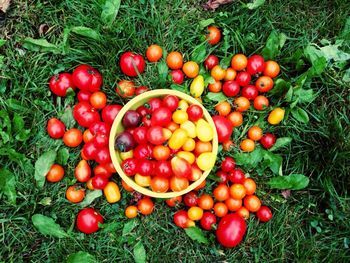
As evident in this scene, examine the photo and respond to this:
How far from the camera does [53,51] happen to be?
388 cm

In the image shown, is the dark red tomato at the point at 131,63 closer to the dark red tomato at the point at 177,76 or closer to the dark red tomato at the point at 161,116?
the dark red tomato at the point at 177,76

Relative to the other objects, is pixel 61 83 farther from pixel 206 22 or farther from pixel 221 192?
pixel 221 192

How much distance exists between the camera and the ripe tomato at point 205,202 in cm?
380

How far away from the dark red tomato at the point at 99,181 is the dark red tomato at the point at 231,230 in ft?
3.26

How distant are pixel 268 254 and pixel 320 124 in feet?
3.92

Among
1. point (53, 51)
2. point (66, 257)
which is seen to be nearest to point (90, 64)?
point (53, 51)

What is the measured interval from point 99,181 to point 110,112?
56cm

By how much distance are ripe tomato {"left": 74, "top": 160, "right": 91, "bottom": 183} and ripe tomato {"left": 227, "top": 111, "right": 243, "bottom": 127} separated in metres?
1.24

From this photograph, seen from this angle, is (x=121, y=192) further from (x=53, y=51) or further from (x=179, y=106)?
(x=53, y=51)

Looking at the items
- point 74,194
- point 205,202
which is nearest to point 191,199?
point 205,202

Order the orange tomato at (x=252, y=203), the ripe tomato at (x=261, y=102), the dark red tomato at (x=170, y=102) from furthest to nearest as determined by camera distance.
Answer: the ripe tomato at (x=261, y=102)
the orange tomato at (x=252, y=203)
the dark red tomato at (x=170, y=102)

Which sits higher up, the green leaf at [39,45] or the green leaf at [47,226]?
the green leaf at [39,45]

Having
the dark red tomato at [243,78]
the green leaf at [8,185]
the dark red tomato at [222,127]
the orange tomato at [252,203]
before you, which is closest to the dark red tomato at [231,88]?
the dark red tomato at [243,78]

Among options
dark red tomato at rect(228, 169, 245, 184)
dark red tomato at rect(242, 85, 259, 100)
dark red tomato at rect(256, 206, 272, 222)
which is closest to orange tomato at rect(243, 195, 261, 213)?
dark red tomato at rect(256, 206, 272, 222)
